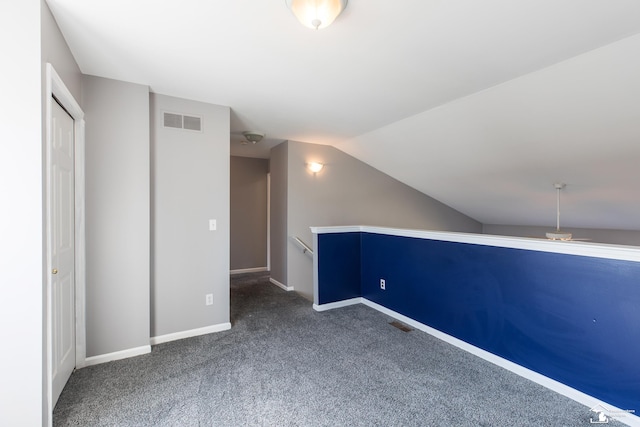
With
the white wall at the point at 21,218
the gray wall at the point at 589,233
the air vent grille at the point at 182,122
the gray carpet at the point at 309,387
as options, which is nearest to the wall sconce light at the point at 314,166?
the air vent grille at the point at 182,122

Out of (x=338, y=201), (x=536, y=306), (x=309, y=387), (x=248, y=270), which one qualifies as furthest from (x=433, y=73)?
(x=248, y=270)

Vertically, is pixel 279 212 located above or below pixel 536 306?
above

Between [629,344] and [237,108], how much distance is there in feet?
12.7

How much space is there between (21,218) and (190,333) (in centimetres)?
196

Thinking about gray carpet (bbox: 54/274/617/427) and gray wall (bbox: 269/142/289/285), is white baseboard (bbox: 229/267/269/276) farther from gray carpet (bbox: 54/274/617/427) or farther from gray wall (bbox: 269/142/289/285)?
gray carpet (bbox: 54/274/617/427)

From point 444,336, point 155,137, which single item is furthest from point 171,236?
point 444,336

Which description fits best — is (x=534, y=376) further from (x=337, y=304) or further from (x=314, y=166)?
(x=314, y=166)

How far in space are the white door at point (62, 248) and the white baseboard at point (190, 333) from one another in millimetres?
663

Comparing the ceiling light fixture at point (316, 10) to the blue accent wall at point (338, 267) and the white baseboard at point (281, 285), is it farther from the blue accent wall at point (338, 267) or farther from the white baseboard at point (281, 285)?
the white baseboard at point (281, 285)

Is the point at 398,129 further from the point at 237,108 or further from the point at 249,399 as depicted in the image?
the point at 249,399

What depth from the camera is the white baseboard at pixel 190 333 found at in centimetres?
290

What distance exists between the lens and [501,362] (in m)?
2.42

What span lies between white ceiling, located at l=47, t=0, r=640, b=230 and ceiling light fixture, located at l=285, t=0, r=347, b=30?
137mm

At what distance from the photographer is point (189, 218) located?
120 inches
